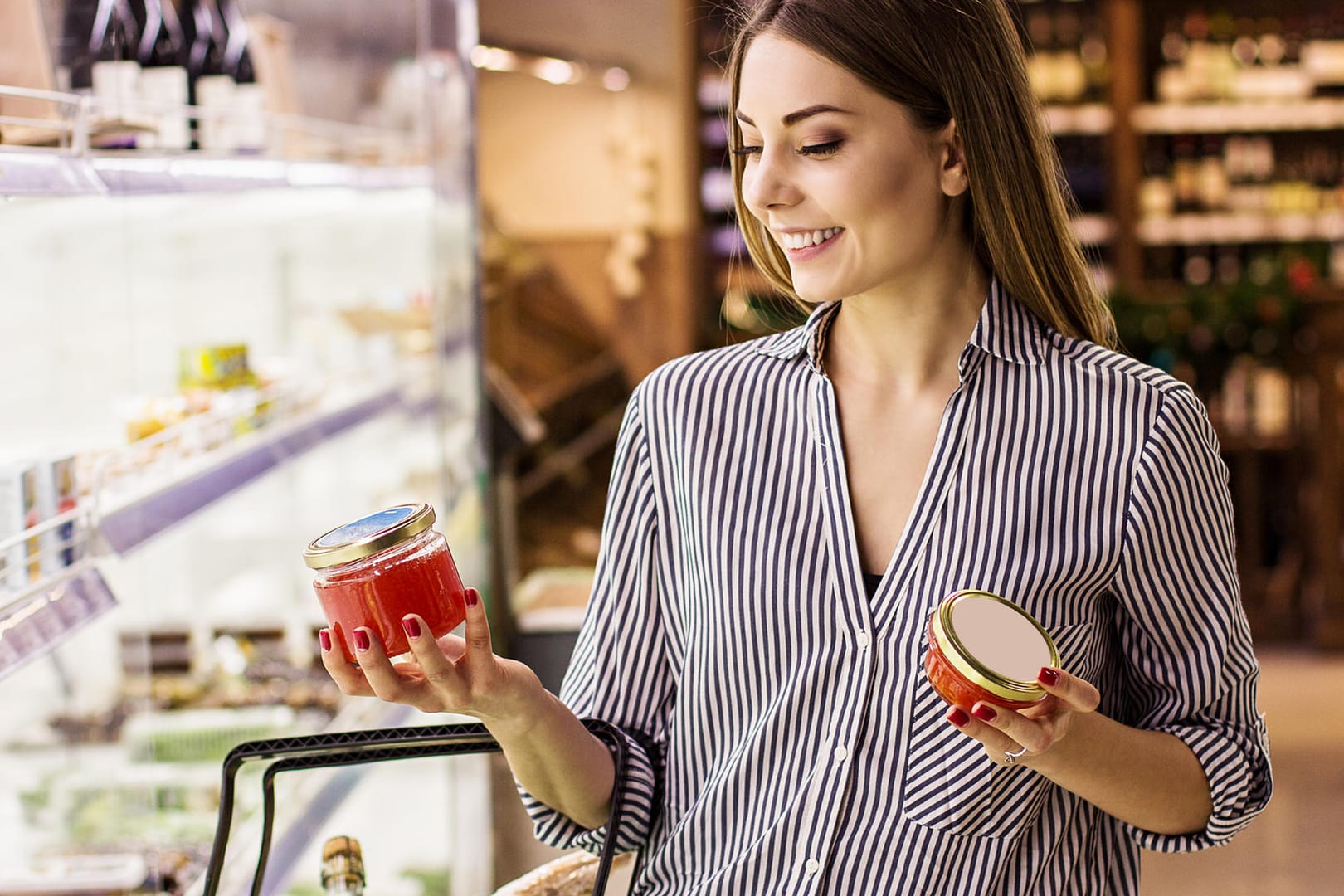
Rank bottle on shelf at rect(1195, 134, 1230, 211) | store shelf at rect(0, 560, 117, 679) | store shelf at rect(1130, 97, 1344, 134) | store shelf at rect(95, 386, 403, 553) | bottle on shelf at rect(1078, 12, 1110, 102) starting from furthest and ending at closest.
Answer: bottle on shelf at rect(1078, 12, 1110, 102) → bottle on shelf at rect(1195, 134, 1230, 211) → store shelf at rect(1130, 97, 1344, 134) → store shelf at rect(95, 386, 403, 553) → store shelf at rect(0, 560, 117, 679)

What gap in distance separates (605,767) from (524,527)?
4.11 m

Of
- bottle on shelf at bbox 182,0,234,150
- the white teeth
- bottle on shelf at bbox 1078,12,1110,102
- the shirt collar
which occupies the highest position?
bottle on shelf at bbox 1078,12,1110,102

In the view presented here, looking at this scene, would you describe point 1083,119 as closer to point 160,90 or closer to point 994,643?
point 160,90

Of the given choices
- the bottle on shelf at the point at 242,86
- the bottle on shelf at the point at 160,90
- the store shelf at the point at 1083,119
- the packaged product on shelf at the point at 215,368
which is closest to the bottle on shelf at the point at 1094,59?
the store shelf at the point at 1083,119

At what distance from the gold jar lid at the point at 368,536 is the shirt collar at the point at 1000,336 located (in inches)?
17.8

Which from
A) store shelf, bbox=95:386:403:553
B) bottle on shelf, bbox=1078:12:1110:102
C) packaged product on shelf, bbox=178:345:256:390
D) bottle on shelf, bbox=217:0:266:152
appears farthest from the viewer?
bottle on shelf, bbox=1078:12:1110:102

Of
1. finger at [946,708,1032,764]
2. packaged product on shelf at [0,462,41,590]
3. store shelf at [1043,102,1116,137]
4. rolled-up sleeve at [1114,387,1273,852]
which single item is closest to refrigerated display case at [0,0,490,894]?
packaged product on shelf at [0,462,41,590]

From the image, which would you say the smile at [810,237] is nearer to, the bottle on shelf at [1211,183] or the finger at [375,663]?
the finger at [375,663]

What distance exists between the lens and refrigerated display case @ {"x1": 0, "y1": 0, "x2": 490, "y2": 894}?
1.50 m

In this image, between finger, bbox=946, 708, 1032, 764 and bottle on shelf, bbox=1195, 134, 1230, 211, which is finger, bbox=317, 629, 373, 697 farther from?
bottle on shelf, bbox=1195, 134, 1230, 211

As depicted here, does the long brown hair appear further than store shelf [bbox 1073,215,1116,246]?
No

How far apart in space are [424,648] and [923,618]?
45 cm

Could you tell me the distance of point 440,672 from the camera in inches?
40.8

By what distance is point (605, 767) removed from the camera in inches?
52.2
